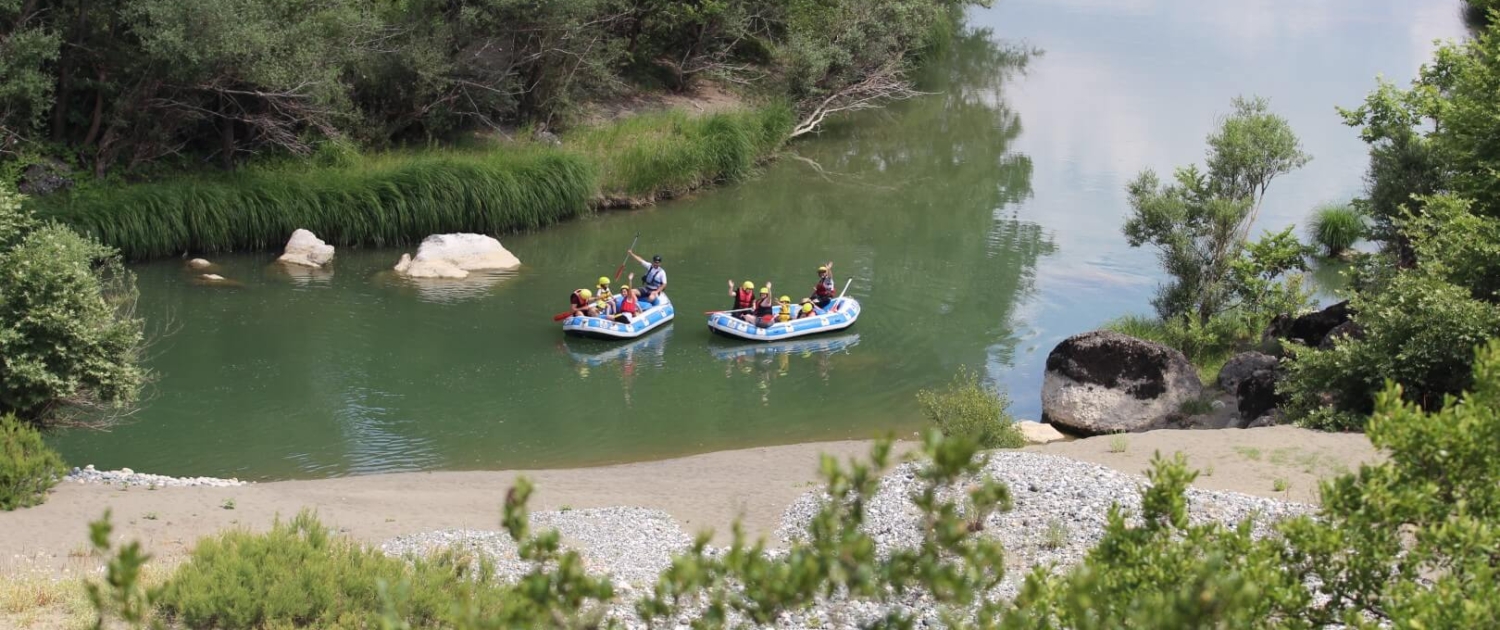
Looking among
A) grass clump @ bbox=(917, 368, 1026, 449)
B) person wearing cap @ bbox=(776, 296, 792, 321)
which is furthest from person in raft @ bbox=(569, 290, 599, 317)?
grass clump @ bbox=(917, 368, 1026, 449)

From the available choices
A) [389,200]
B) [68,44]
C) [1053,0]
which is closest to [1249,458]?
[389,200]

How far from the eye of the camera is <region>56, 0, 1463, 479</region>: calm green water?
891 inches

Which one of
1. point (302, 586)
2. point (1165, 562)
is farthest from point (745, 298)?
point (1165, 562)

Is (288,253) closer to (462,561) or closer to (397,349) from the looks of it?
(397,349)

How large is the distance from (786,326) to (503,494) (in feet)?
36.2

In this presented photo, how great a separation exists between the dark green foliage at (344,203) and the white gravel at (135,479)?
13.1 meters

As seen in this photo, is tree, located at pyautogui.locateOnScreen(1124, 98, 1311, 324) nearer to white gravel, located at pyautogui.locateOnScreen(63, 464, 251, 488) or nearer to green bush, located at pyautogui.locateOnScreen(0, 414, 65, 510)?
white gravel, located at pyautogui.locateOnScreen(63, 464, 251, 488)

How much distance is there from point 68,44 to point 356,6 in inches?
310

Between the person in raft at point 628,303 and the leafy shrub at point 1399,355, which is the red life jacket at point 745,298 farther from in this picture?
the leafy shrub at point 1399,355

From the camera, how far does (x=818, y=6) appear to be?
156 ft

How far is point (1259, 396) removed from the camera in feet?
70.5

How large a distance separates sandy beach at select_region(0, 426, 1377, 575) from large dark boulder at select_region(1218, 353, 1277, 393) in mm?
4508

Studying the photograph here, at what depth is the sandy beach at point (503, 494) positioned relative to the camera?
49.0 feet

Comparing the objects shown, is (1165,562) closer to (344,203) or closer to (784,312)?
(784,312)
